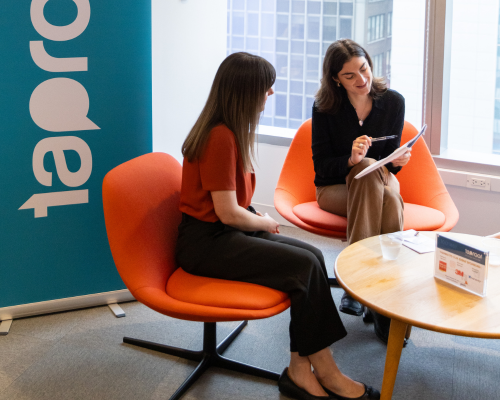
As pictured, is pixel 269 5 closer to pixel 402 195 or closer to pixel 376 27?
pixel 376 27

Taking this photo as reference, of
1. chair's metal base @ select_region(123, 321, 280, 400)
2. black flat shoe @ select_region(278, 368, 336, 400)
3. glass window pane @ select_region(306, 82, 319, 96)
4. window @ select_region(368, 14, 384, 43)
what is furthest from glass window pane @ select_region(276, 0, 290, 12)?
black flat shoe @ select_region(278, 368, 336, 400)

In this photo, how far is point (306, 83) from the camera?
411cm

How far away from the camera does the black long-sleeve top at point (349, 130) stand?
274 centimetres

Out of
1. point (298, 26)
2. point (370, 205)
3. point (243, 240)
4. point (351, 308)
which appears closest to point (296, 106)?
point (298, 26)

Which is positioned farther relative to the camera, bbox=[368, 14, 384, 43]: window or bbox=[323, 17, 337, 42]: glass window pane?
bbox=[323, 17, 337, 42]: glass window pane

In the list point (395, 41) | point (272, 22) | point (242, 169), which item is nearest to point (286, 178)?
point (242, 169)

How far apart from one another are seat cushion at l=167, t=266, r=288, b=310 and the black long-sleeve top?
3.24 ft

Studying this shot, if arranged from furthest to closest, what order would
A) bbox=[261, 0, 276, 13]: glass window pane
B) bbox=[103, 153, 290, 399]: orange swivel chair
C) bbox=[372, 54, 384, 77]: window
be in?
bbox=[261, 0, 276, 13]: glass window pane < bbox=[372, 54, 384, 77]: window < bbox=[103, 153, 290, 399]: orange swivel chair

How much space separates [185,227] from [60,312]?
3.56ft

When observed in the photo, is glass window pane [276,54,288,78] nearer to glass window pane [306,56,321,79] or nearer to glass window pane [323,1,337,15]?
glass window pane [306,56,321,79]

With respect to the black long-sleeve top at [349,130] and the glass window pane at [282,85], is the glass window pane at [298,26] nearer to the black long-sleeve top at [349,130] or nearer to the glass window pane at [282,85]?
the glass window pane at [282,85]

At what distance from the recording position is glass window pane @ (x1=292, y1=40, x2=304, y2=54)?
4031 millimetres

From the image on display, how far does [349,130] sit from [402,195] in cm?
57

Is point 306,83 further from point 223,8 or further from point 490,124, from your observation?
point 490,124
